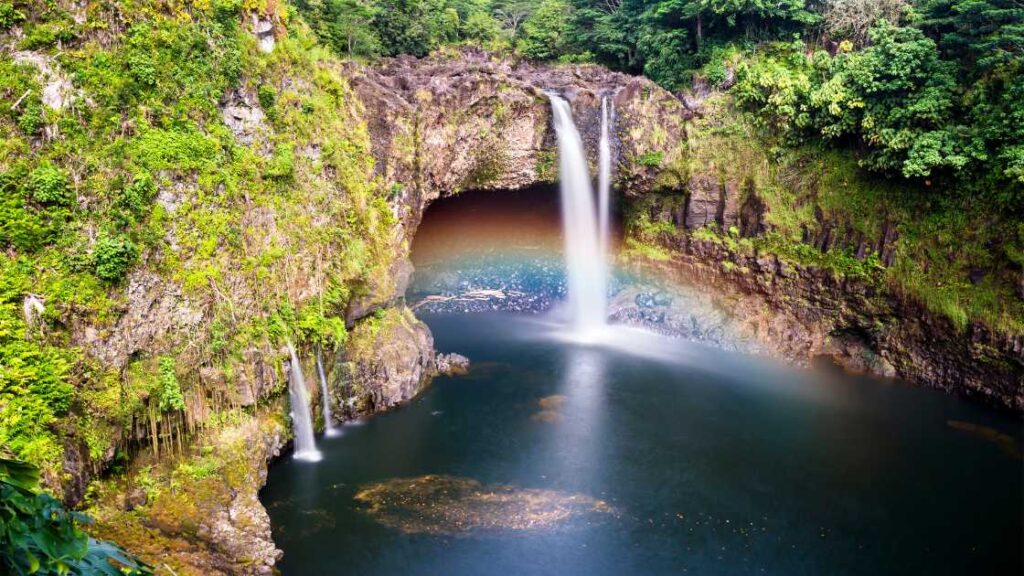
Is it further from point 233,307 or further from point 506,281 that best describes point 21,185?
point 506,281

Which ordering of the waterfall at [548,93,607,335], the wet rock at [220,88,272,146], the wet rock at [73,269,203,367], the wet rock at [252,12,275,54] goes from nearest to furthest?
the wet rock at [73,269,203,367] < the wet rock at [220,88,272,146] < the wet rock at [252,12,275,54] < the waterfall at [548,93,607,335]

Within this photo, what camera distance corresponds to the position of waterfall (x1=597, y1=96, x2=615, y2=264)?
77.6ft

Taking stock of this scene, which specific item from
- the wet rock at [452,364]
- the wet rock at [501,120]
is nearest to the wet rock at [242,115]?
the wet rock at [501,120]

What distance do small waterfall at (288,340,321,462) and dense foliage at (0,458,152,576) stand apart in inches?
480

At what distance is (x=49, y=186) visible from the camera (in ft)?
36.0

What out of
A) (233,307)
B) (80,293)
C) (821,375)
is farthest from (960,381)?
(80,293)

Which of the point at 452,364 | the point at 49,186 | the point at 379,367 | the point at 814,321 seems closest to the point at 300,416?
the point at 379,367

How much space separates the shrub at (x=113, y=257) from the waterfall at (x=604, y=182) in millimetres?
16160

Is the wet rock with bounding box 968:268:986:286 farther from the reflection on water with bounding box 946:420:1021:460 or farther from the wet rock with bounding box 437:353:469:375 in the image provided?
the wet rock with bounding box 437:353:469:375

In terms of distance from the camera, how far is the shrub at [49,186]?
10914 mm

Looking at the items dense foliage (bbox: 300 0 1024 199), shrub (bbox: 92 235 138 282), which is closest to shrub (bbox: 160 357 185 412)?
shrub (bbox: 92 235 138 282)

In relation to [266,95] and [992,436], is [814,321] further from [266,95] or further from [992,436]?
[266,95]

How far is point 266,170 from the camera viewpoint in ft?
47.8

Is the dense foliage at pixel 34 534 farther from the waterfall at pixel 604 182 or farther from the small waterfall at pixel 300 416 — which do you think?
the waterfall at pixel 604 182
